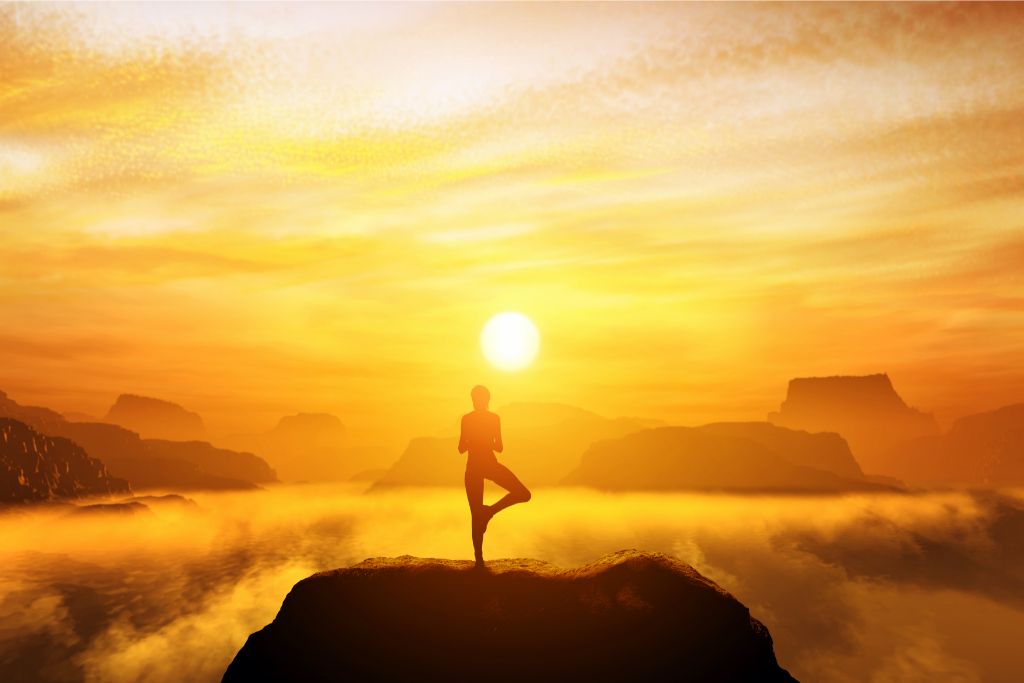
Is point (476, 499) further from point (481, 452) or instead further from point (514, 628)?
point (514, 628)

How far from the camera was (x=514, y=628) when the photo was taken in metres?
17.9

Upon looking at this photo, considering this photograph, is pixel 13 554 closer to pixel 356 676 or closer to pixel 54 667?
pixel 54 667

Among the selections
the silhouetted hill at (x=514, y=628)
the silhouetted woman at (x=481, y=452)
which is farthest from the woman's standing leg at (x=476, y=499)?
the silhouetted hill at (x=514, y=628)

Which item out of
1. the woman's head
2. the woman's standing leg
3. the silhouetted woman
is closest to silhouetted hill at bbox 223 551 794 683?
the woman's standing leg

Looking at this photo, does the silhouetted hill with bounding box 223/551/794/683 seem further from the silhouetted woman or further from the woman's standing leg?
the silhouetted woman

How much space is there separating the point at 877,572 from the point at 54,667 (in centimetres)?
18188

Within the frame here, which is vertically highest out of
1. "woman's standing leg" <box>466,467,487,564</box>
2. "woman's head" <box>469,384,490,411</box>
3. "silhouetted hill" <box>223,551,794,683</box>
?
"woman's head" <box>469,384,490,411</box>

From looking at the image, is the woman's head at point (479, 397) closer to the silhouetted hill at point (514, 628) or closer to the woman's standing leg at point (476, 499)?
the woman's standing leg at point (476, 499)

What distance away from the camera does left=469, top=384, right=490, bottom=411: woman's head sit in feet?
62.1

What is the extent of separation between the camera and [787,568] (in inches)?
7426

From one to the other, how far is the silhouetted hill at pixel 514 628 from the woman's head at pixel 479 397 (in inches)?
178

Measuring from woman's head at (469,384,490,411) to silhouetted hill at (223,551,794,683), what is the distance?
178 inches

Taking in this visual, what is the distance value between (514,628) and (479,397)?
5776 millimetres

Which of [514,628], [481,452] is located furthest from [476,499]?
[514,628]
